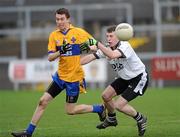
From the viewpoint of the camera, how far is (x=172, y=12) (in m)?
42.3

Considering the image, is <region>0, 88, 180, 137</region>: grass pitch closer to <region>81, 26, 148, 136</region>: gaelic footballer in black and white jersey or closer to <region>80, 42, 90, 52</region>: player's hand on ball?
<region>81, 26, 148, 136</region>: gaelic footballer in black and white jersey

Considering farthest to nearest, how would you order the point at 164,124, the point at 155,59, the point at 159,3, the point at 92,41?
the point at 159,3
the point at 155,59
the point at 164,124
the point at 92,41

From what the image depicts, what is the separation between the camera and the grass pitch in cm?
1332

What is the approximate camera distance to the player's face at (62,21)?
1215cm

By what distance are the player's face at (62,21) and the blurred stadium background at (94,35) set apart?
1791 cm

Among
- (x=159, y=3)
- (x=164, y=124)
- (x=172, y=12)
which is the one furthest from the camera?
(x=172, y=12)

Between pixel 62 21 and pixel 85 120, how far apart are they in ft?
14.9

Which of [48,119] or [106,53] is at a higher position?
[106,53]

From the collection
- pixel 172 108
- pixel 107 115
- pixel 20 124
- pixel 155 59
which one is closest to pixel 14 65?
pixel 155 59

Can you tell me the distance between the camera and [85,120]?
53.4 ft

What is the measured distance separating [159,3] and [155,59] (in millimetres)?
8589

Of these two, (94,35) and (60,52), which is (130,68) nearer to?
(60,52)

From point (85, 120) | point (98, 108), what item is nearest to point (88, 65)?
point (85, 120)

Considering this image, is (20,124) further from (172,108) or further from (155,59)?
(155,59)
